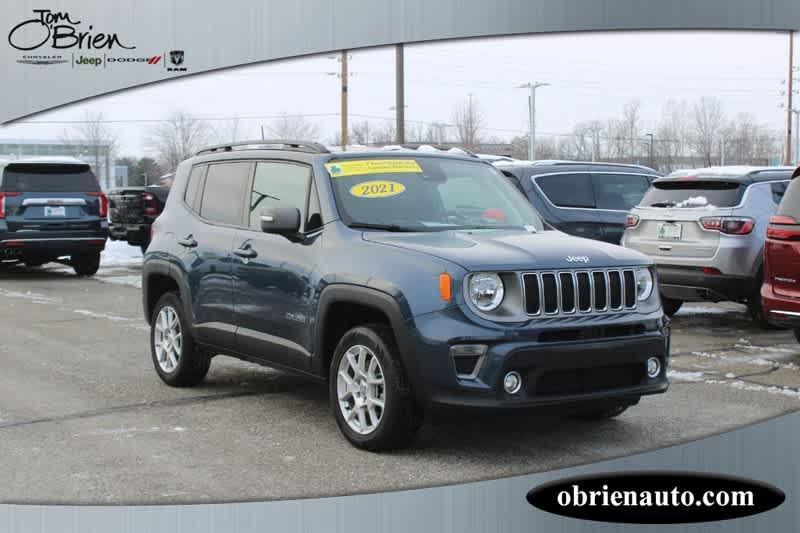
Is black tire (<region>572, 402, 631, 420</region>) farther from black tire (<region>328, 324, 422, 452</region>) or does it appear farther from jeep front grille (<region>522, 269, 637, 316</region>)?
black tire (<region>328, 324, 422, 452</region>)

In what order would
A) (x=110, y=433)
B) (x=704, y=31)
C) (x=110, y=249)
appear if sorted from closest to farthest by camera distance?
(x=110, y=433) < (x=110, y=249) < (x=704, y=31)

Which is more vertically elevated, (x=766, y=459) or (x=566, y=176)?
(x=566, y=176)

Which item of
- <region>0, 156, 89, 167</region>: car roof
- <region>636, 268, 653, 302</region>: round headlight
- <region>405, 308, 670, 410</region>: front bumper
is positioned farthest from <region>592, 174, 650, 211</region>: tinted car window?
<region>0, 156, 89, 167</region>: car roof

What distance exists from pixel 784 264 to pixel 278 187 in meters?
4.30

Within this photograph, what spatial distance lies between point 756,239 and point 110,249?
16991mm

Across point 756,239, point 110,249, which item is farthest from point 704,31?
point 756,239

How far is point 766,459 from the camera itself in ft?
20.2

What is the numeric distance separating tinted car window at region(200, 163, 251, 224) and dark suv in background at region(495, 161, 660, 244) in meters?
5.52

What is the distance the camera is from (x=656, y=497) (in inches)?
208

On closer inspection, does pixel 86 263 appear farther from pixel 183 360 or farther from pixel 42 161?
pixel 183 360

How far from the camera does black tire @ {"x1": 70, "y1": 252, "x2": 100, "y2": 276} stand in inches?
720

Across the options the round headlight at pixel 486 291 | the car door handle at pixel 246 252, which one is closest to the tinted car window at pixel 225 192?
the car door handle at pixel 246 252

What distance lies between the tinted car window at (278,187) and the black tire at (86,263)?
11493 mm

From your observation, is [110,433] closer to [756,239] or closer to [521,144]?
[756,239]
